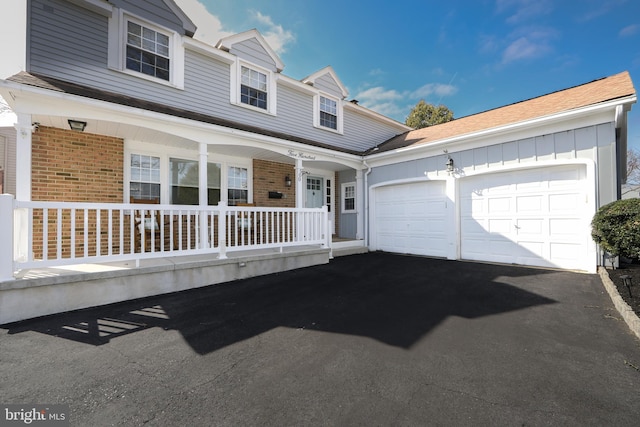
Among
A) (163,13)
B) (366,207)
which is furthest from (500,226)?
(163,13)

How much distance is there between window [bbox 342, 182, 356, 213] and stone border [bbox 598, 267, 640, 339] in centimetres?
676

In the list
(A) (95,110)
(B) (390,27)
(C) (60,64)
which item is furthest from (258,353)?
(B) (390,27)

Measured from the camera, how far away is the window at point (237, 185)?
25.8ft

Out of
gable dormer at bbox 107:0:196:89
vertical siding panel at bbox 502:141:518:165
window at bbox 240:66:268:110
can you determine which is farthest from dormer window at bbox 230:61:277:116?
vertical siding panel at bbox 502:141:518:165

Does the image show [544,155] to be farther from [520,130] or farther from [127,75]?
[127,75]

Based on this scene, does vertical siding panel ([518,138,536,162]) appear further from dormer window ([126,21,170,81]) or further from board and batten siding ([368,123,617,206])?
dormer window ([126,21,170,81])

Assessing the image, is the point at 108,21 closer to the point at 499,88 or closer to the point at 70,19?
the point at 70,19

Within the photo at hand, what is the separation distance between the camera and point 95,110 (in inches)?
188

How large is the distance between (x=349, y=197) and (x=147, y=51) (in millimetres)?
7463

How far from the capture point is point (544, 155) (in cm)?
608

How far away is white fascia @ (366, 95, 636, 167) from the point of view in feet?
17.4

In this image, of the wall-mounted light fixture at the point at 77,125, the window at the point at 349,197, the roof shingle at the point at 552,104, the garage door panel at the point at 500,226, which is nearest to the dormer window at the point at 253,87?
the wall-mounted light fixture at the point at 77,125

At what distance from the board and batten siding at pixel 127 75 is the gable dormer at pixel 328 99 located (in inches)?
11.2

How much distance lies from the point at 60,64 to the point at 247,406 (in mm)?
7518
